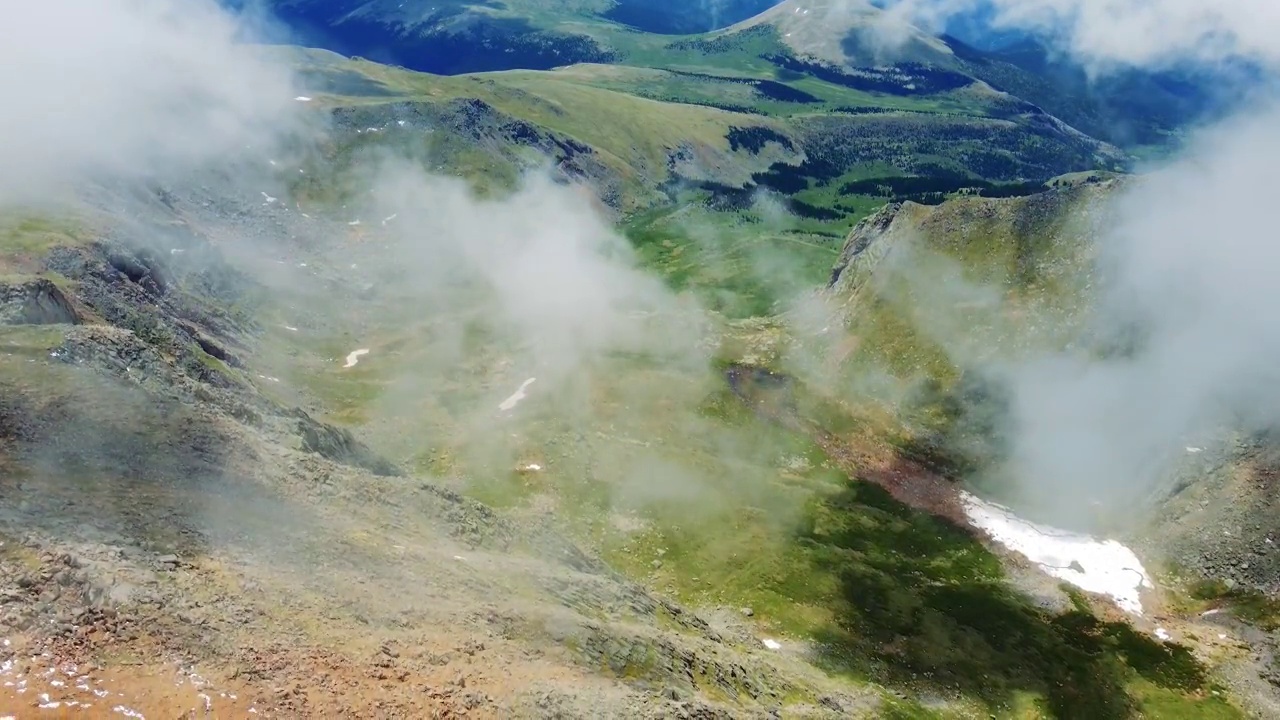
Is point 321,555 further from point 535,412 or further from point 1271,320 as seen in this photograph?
point 1271,320

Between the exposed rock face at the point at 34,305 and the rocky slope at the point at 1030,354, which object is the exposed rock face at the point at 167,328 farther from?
the rocky slope at the point at 1030,354

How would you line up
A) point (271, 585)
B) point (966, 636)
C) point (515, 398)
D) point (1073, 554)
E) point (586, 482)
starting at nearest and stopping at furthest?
1. point (271, 585)
2. point (966, 636)
3. point (1073, 554)
4. point (586, 482)
5. point (515, 398)

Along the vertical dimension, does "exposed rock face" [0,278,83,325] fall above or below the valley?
above

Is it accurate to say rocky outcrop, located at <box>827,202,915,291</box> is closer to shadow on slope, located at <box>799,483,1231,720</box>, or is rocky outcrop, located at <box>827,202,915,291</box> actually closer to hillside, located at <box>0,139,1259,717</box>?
hillside, located at <box>0,139,1259,717</box>

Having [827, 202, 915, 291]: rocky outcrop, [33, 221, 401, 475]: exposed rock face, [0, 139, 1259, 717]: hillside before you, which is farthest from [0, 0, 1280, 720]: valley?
[827, 202, 915, 291]: rocky outcrop

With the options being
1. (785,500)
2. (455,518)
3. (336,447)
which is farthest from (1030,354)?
(336,447)

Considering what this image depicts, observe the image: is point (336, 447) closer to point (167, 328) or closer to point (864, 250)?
point (167, 328)

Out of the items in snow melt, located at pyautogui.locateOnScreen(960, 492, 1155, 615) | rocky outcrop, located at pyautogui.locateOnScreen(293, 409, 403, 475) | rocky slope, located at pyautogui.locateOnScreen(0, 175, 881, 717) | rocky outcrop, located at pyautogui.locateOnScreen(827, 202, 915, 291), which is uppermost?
rocky outcrop, located at pyautogui.locateOnScreen(827, 202, 915, 291)
